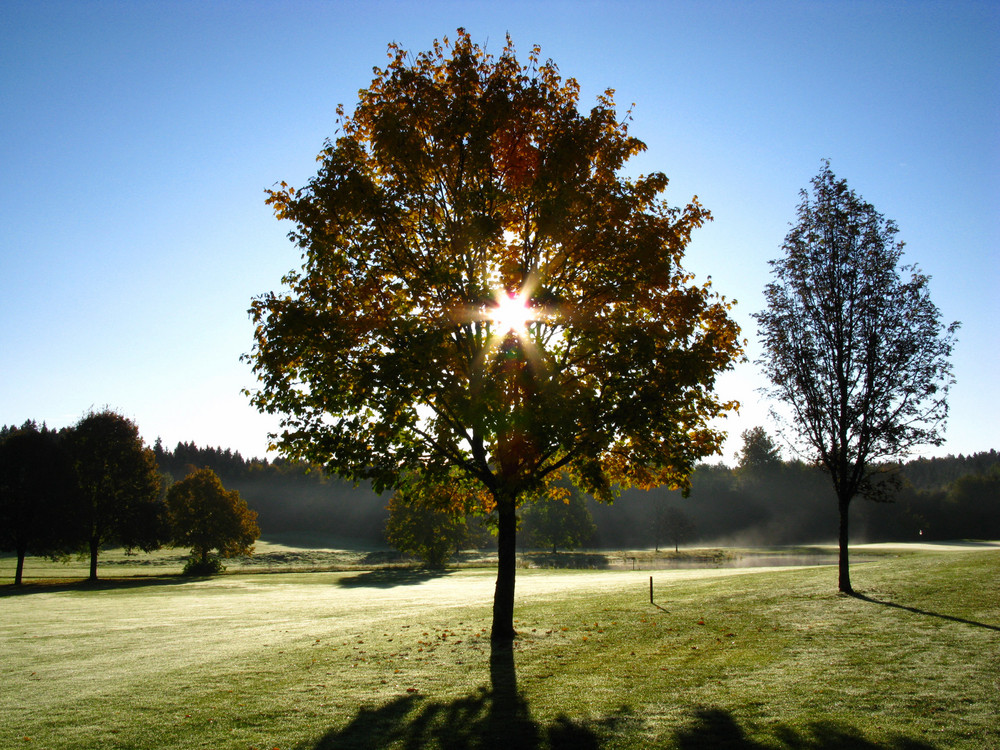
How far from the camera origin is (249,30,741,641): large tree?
1413 cm

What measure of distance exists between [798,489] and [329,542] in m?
103

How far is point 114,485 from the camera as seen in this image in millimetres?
53719

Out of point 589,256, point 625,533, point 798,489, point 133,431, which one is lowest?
point 625,533

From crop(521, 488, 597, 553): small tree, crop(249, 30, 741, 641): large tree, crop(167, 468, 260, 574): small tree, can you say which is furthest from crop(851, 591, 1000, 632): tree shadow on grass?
crop(521, 488, 597, 553): small tree

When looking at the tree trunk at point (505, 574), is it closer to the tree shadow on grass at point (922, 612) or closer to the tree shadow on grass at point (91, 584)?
the tree shadow on grass at point (922, 612)

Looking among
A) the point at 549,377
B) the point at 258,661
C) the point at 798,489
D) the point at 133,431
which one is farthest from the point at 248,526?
the point at 798,489

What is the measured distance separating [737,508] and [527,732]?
138 meters

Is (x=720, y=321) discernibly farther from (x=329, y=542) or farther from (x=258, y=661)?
(x=329, y=542)

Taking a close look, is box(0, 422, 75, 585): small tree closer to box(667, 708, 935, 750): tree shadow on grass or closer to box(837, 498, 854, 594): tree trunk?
box(837, 498, 854, 594): tree trunk

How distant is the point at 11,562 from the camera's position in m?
72.8

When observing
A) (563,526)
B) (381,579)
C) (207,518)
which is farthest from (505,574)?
(563,526)

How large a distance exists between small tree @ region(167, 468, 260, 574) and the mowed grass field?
3377 cm

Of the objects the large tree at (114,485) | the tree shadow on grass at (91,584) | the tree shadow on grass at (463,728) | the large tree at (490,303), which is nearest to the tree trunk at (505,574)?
the large tree at (490,303)

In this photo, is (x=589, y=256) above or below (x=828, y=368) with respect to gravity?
above
